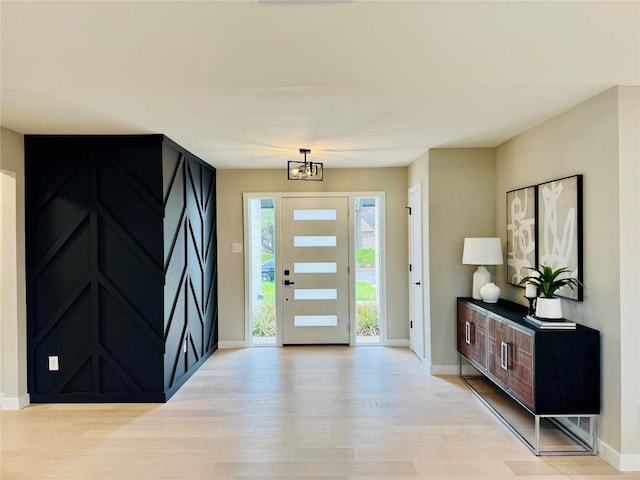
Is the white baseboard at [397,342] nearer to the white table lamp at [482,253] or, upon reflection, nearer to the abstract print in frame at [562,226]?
A: the white table lamp at [482,253]

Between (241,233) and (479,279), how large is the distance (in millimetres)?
3136

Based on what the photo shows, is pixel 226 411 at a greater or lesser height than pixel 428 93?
lesser

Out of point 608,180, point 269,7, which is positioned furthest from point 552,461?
point 269,7


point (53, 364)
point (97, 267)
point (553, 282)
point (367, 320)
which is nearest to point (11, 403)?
point (53, 364)

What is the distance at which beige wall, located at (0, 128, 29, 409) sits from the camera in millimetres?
3484

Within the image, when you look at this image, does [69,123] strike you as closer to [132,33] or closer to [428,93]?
[132,33]

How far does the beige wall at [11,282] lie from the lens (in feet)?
11.4

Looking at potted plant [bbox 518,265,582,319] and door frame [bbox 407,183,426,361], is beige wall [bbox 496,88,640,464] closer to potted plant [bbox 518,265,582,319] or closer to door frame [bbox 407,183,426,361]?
potted plant [bbox 518,265,582,319]

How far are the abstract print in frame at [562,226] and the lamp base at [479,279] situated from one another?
0.72 meters

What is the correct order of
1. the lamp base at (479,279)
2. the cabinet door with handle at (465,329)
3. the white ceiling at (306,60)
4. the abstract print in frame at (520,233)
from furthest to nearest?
the lamp base at (479,279) → the cabinet door with handle at (465,329) → the abstract print in frame at (520,233) → the white ceiling at (306,60)

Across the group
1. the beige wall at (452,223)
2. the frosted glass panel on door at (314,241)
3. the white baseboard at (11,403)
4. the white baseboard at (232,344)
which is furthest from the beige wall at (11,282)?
the beige wall at (452,223)

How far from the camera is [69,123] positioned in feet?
10.5

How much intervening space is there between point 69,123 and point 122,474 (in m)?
2.66

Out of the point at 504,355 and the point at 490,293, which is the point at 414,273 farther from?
the point at 504,355
